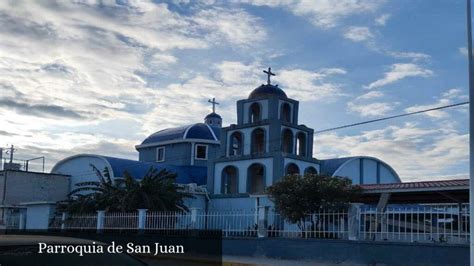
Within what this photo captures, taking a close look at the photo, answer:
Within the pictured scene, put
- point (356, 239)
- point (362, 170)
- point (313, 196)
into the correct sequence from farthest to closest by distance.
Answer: point (362, 170) < point (313, 196) < point (356, 239)

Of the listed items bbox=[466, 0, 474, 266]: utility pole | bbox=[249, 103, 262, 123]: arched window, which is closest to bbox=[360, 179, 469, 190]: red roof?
bbox=[249, 103, 262, 123]: arched window

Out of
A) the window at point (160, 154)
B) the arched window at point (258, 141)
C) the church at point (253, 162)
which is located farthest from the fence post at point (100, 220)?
the window at point (160, 154)

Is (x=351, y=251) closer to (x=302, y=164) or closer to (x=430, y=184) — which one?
A: (x=430, y=184)

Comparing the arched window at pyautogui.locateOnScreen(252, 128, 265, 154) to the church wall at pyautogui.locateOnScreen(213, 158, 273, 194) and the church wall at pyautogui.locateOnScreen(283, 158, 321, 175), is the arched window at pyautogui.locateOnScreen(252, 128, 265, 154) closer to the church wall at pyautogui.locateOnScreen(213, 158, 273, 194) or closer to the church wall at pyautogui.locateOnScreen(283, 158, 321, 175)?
the church wall at pyautogui.locateOnScreen(213, 158, 273, 194)

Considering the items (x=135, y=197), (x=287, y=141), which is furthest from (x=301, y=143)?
(x=135, y=197)

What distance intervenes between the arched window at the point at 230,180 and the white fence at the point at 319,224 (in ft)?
43.3

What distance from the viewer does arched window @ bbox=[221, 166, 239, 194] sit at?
3472 centimetres

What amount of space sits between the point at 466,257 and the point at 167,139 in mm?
32024

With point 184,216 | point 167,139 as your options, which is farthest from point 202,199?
point 184,216

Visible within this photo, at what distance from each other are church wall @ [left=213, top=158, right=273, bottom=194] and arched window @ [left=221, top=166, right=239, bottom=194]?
26 centimetres

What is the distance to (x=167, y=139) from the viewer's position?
1670 inches

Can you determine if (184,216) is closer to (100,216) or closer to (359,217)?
(100,216)

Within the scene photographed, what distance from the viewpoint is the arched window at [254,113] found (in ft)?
111

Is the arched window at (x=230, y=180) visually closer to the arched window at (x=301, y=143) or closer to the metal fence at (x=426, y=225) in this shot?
the arched window at (x=301, y=143)
